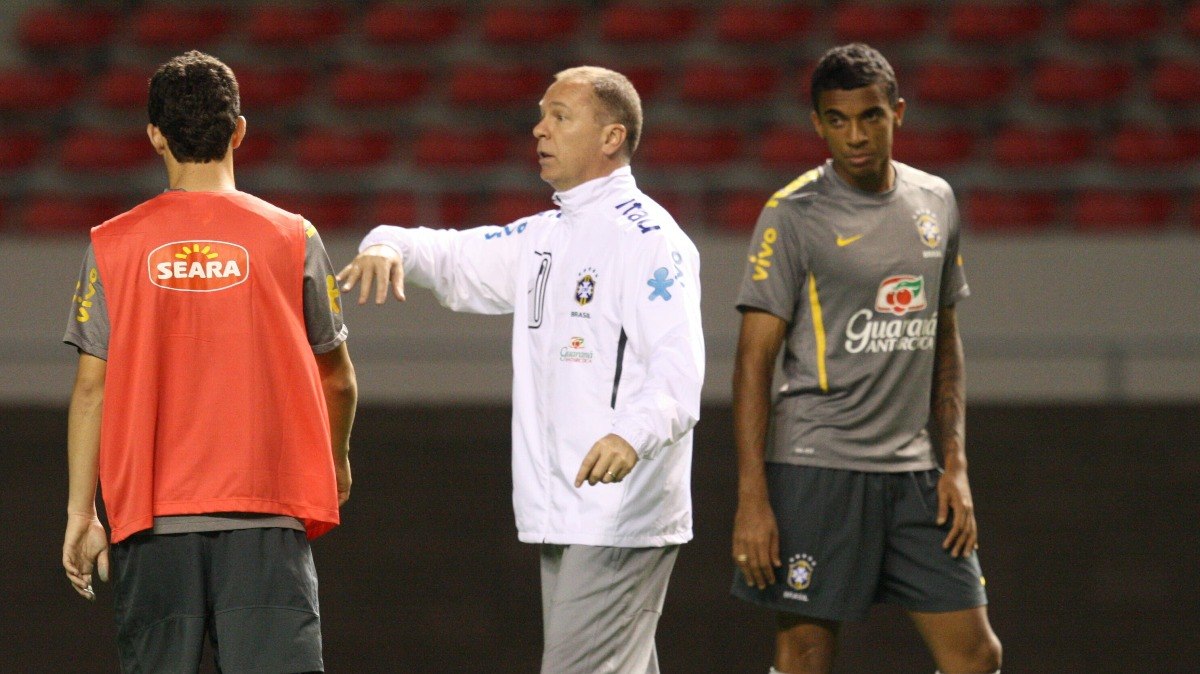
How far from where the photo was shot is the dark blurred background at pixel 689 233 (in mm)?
5125

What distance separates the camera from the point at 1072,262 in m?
8.55

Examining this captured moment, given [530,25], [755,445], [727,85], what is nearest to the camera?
[755,445]

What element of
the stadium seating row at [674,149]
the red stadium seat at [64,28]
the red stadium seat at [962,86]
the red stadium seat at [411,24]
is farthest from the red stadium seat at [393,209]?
the red stadium seat at [962,86]

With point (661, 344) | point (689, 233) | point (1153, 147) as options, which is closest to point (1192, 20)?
point (1153, 147)

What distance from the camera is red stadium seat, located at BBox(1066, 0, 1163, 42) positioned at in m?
10.1

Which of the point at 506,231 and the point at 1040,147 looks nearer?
the point at 506,231

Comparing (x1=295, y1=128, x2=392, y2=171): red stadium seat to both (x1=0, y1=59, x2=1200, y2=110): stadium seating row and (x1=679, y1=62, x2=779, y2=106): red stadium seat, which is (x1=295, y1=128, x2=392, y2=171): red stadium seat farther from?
(x1=679, y1=62, x2=779, y2=106): red stadium seat

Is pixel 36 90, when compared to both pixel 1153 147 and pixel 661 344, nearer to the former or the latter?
pixel 1153 147

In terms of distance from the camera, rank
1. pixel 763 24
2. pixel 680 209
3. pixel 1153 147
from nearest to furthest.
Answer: pixel 680 209
pixel 1153 147
pixel 763 24

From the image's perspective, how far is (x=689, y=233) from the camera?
8.76 m

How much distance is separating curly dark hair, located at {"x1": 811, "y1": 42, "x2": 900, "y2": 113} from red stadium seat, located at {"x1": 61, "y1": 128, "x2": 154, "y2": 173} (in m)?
7.87

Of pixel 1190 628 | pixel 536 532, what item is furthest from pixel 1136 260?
pixel 536 532

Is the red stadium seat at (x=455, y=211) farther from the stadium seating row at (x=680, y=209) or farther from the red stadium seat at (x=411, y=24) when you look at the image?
the red stadium seat at (x=411, y=24)

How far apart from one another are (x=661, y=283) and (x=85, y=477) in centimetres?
117
